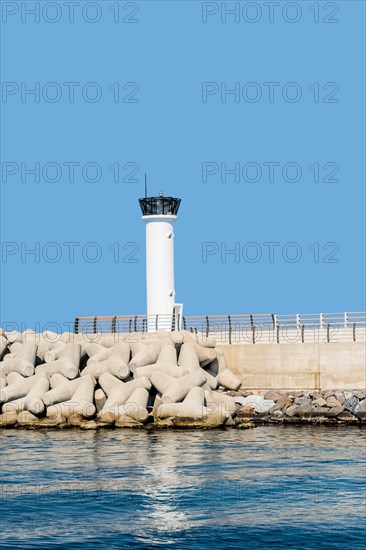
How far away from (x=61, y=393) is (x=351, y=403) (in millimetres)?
8090

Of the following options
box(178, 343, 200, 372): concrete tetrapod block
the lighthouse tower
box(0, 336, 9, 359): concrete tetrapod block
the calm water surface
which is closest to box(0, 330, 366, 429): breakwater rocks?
box(178, 343, 200, 372): concrete tetrapod block

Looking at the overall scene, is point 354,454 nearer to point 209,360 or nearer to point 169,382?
point 169,382

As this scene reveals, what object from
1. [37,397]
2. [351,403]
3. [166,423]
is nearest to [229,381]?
[351,403]

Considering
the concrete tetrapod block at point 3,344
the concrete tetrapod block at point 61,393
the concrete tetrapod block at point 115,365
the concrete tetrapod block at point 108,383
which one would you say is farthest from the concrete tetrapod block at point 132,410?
the concrete tetrapod block at point 3,344

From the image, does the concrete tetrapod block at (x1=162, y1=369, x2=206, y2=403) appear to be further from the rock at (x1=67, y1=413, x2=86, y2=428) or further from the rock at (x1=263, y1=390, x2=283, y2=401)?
the rock at (x1=263, y1=390, x2=283, y2=401)

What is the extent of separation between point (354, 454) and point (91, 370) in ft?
30.9

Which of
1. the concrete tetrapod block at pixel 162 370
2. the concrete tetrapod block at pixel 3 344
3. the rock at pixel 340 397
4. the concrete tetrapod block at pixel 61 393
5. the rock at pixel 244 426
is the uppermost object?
the concrete tetrapod block at pixel 3 344

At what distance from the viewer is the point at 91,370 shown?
3022 centimetres

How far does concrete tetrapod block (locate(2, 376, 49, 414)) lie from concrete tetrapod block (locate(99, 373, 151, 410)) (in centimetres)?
188

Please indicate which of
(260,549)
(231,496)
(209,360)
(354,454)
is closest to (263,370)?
(209,360)

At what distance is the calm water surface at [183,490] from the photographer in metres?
15.8

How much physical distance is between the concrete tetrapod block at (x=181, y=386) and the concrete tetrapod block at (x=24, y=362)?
490 cm

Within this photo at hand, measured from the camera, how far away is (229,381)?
1251 inches

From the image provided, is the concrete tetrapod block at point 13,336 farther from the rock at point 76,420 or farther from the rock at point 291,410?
the rock at point 291,410
